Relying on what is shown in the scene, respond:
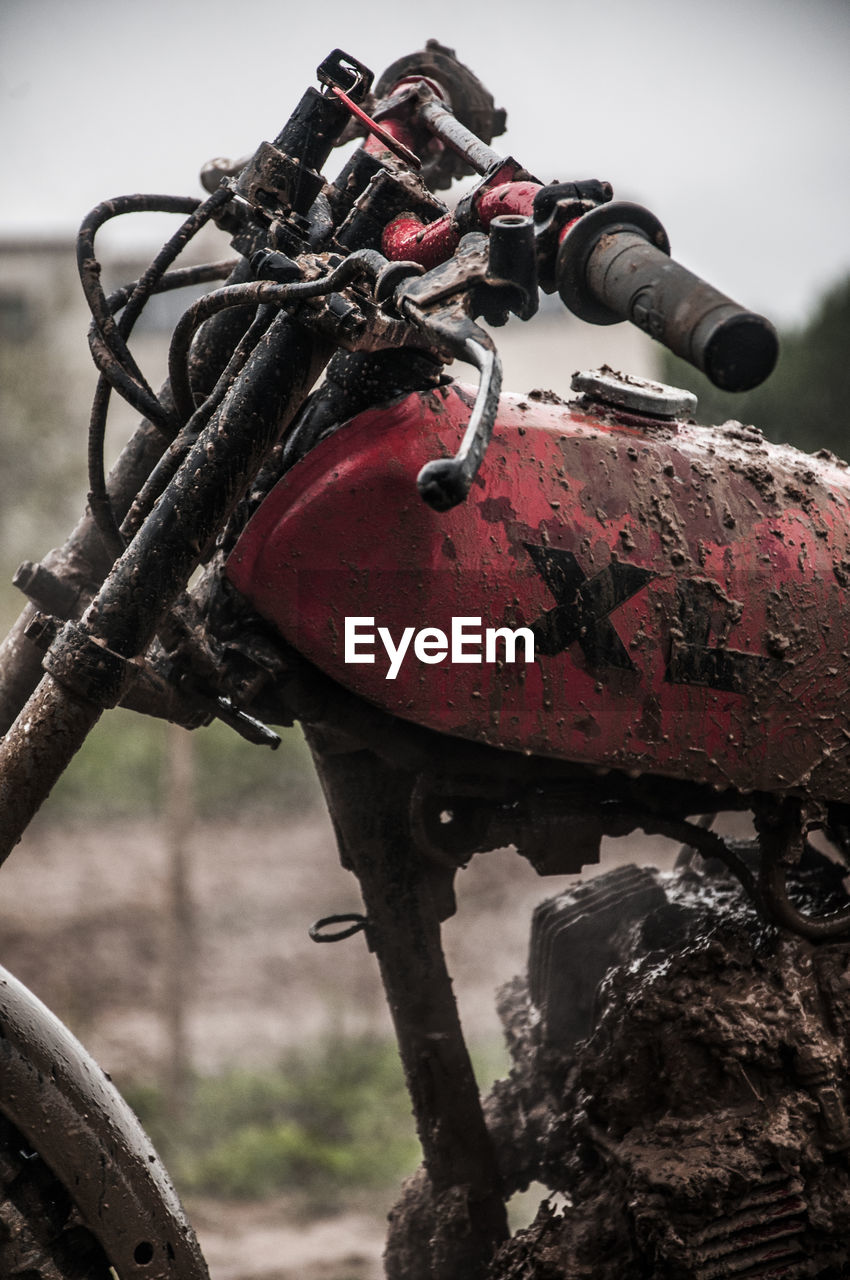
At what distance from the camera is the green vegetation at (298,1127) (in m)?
3.31

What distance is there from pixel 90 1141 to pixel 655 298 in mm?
994

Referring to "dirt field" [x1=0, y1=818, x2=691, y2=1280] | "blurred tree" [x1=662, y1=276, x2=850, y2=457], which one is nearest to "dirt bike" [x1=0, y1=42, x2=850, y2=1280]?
"dirt field" [x1=0, y1=818, x2=691, y2=1280]

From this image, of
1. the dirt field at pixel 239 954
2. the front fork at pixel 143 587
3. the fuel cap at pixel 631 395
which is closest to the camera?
the front fork at pixel 143 587

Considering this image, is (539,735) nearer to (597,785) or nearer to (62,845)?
(597,785)

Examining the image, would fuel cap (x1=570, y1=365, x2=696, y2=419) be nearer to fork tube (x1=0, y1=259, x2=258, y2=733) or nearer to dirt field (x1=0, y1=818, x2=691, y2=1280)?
fork tube (x1=0, y1=259, x2=258, y2=733)

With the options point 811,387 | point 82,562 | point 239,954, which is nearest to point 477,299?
point 82,562

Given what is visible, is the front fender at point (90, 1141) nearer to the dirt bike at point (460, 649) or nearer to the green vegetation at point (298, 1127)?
the dirt bike at point (460, 649)

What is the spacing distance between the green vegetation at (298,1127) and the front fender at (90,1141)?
213 cm

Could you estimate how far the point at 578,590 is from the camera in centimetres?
135

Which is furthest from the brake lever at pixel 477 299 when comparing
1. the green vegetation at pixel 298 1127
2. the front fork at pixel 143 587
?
the green vegetation at pixel 298 1127

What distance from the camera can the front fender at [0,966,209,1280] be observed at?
1203 millimetres

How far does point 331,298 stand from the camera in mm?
1146

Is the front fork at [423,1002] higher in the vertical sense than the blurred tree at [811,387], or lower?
lower

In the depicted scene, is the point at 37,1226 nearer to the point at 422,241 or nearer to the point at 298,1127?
the point at 422,241
